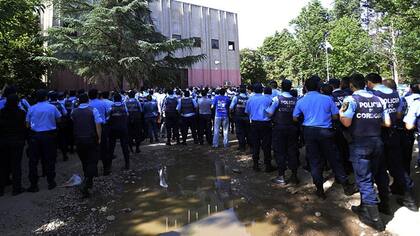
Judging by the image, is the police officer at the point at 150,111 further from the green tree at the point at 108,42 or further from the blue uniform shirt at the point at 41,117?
the green tree at the point at 108,42

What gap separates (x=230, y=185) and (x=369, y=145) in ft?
10.9

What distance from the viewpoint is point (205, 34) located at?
3597cm

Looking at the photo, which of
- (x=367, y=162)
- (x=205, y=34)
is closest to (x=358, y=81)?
(x=367, y=162)

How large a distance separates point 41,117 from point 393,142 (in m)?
6.63

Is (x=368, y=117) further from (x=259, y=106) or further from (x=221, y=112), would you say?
(x=221, y=112)

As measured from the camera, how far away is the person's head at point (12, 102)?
7.24m

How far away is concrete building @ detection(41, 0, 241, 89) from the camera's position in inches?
1292

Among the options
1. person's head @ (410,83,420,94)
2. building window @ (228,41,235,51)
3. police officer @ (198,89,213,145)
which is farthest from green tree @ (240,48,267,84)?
person's head @ (410,83,420,94)

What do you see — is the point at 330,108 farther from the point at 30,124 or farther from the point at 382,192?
the point at 30,124

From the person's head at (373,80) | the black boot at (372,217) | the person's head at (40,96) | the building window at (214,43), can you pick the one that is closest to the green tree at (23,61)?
the person's head at (40,96)

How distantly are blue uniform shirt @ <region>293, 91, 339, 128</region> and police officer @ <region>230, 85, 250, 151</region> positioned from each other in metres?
4.64

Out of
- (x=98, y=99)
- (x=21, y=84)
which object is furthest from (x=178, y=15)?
(x=98, y=99)

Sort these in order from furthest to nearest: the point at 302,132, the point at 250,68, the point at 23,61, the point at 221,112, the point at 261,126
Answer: the point at 250,68
the point at 23,61
the point at 221,112
the point at 261,126
the point at 302,132

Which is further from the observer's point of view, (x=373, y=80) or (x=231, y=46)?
(x=231, y=46)
